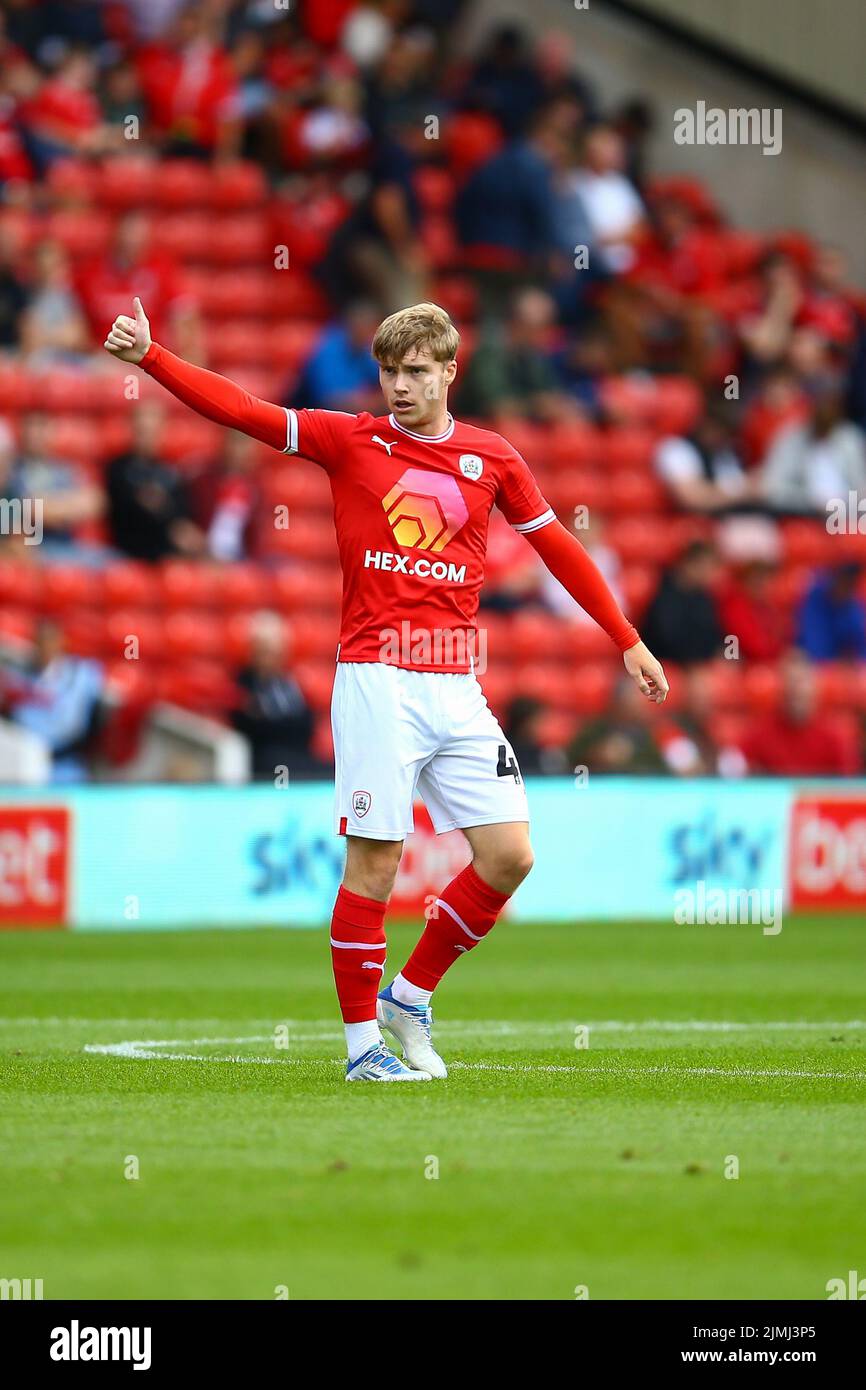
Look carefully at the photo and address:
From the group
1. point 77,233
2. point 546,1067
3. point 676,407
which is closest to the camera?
point 546,1067

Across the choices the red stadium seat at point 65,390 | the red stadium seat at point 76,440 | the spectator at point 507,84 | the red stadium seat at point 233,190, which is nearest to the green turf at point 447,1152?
the red stadium seat at point 76,440

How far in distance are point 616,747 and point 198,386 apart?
10.0 meters

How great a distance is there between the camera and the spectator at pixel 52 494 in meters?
16.8

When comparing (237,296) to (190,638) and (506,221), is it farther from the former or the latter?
(190,638)

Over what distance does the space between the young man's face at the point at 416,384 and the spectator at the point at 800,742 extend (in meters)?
10.6

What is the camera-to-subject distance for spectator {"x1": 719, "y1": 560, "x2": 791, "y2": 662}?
18703 millimetres

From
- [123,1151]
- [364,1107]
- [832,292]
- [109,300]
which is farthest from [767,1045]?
[832,292]

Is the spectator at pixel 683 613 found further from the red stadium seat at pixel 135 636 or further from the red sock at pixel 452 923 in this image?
the red sock at pixel 452 923

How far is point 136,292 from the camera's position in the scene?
18641mm

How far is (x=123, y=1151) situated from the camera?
5.74 metres

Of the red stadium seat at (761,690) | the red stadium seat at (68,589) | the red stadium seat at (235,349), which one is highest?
the red stadium seat at (235,349)

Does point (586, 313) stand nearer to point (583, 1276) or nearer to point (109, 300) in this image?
point (109, 300)

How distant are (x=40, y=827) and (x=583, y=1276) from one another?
10399mm

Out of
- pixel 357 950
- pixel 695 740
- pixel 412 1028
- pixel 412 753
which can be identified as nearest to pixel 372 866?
pixel 357 950
